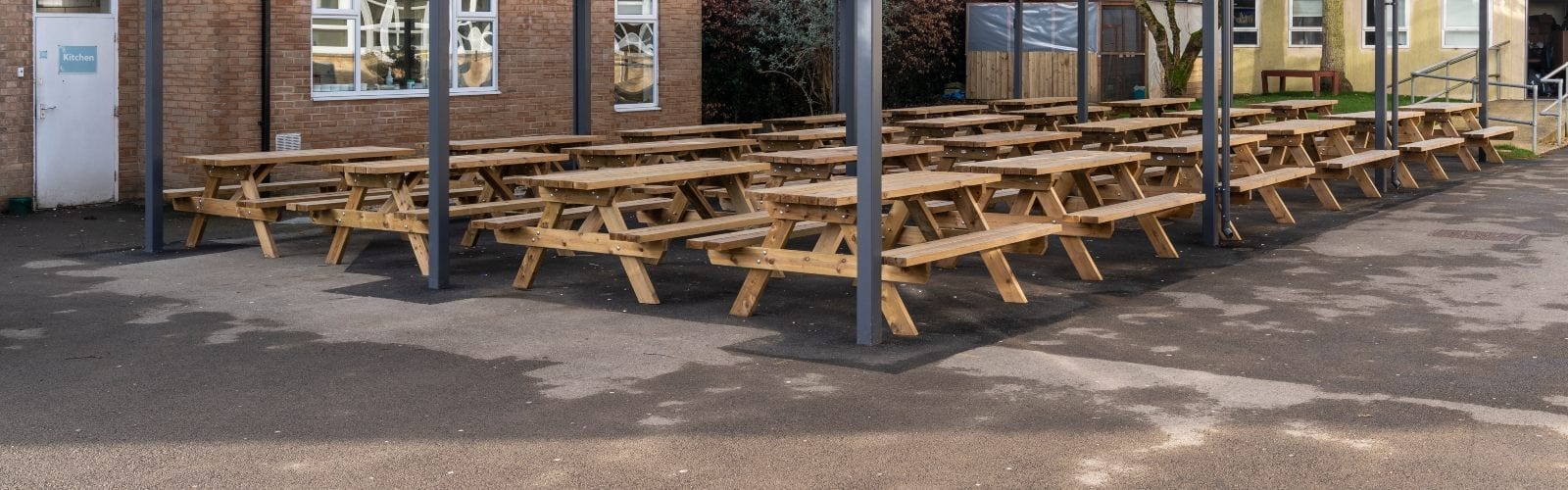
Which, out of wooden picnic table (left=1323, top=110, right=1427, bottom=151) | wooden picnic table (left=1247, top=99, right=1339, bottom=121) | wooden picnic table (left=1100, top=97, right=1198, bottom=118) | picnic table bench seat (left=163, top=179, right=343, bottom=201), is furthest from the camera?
wooden picnic table (left=1100, top=97, right=1198, bottom=118)

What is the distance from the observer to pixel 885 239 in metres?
9.44

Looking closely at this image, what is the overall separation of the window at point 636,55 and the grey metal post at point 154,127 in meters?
7.42

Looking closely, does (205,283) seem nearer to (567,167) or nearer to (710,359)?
(710,359)

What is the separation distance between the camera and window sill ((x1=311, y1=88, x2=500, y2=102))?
49.5 ft

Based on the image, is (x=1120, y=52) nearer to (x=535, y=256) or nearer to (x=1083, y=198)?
(x=1083, y=198)

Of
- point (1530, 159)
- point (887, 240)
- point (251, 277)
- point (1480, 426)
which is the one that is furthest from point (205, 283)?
point (1530, 159)

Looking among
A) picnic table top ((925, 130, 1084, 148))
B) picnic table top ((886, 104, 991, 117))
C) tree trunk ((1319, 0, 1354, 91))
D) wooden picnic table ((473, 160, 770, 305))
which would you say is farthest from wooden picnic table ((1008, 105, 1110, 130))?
tree trunk ((1319, 0, 1354, 91))

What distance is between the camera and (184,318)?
843 cm

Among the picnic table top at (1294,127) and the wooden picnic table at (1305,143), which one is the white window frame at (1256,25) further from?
the picnic table top at (1294,127)

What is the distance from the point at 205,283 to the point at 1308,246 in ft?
22.9

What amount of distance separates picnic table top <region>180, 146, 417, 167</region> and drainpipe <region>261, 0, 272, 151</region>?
7.77ft

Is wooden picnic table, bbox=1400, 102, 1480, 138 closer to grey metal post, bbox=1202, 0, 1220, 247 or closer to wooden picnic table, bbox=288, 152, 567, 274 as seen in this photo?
grey metal post, bbox=1202, 0, 1220, 247

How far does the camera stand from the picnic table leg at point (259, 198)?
436 inches

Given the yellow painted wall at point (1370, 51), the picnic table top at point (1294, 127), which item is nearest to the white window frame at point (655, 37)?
the picnic table top at point (1294, 127)
